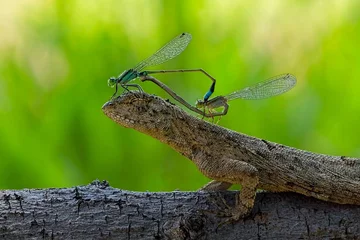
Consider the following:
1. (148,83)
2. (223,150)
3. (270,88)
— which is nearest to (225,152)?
(223,150)

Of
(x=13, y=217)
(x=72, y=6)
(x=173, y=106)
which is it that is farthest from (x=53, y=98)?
(x=13, y=217)

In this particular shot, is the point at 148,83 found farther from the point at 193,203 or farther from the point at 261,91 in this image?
the point at 193,203

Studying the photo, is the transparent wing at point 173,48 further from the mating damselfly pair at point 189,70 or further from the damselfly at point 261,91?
the damselfly at point 261,91

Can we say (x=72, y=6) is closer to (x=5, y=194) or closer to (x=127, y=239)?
(x=5, y=194)

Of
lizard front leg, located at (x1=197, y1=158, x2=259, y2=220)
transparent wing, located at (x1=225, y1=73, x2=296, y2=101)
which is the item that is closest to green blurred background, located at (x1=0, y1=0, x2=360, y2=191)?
transparent wing, located at (x1=225, y1=73, x2=296, y2=101)

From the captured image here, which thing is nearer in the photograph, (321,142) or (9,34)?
(321,142)

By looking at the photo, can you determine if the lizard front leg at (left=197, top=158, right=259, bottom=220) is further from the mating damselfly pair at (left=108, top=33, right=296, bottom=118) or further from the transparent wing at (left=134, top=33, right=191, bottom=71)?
the transparent wing at (left=134, top=33, right=191, bottom=71)

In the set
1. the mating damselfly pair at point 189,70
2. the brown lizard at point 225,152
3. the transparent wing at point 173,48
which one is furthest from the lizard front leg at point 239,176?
the transparent wing at point 173,48
